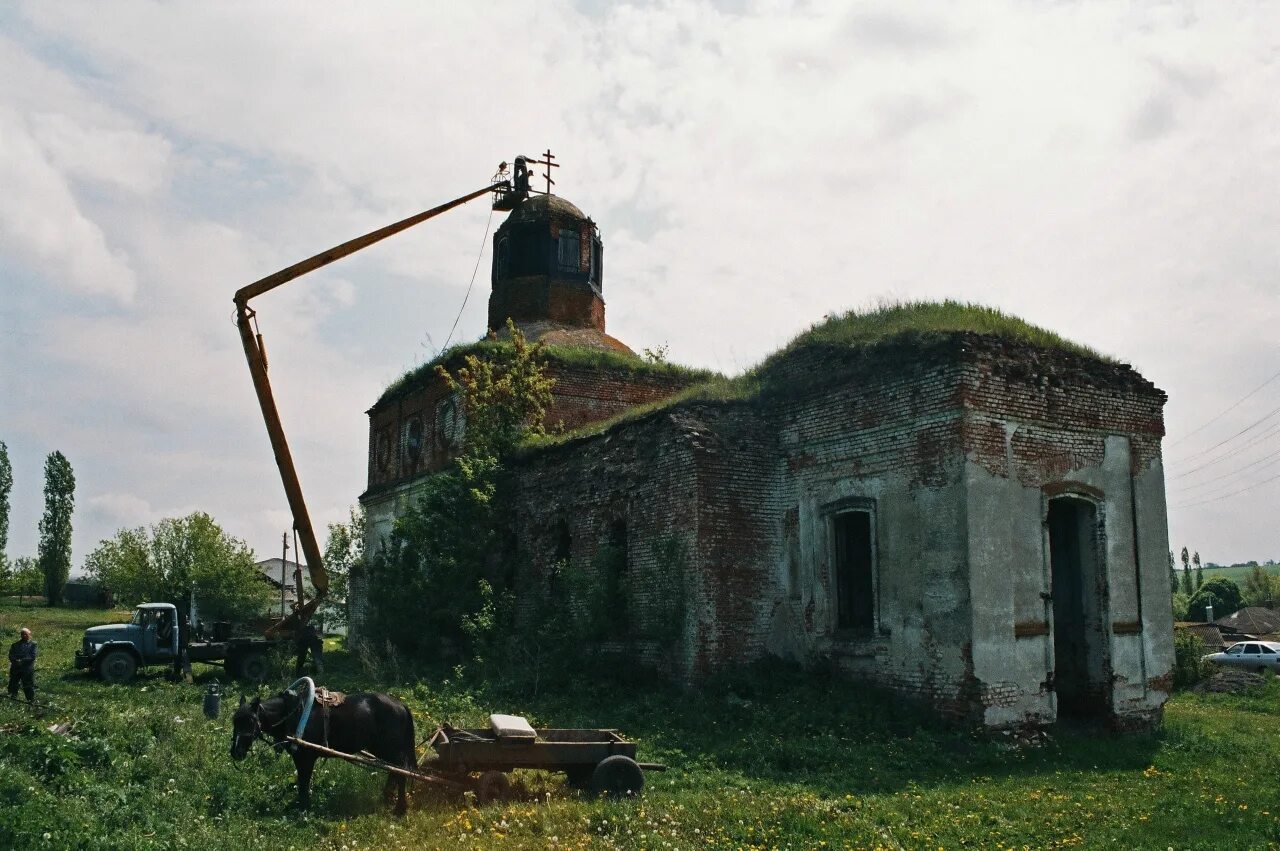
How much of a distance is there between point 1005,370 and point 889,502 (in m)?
2.27

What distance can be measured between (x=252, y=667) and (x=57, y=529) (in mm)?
48314

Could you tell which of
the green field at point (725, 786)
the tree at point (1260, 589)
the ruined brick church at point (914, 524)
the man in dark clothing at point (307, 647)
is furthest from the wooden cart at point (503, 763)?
the tree at point (1260, 589)

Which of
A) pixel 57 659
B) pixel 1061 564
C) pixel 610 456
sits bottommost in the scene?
pixel 57 659

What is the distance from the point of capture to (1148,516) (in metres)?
14.3

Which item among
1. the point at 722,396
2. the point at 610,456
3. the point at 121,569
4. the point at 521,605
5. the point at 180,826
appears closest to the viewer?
the point at 180,826

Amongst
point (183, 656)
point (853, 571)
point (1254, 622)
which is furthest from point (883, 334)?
point (1254, 622)

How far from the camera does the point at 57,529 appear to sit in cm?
6019

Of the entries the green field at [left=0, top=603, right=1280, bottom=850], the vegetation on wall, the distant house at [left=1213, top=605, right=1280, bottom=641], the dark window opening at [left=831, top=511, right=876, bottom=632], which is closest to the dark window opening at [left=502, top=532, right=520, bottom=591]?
the vegetation on wall

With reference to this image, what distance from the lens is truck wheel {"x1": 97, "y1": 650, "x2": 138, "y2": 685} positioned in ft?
64.7

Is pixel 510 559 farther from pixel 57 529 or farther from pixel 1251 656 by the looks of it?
pixel 57 529

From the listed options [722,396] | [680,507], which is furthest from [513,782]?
[722,396]

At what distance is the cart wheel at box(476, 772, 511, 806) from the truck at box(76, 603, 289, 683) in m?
12.8

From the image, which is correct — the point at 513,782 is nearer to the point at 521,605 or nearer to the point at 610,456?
the point at 610,456

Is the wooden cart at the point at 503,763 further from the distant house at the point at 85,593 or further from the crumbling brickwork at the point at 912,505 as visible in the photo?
the distant house at the point at 85,593
